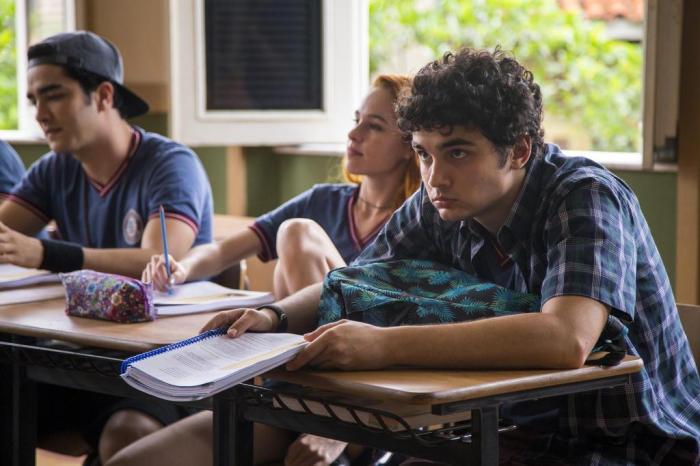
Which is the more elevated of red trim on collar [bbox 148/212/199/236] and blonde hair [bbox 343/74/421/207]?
blonde hair [bbox 343/74/421/207]

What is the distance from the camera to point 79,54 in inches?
120

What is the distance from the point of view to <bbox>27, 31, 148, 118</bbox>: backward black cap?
9.96ft

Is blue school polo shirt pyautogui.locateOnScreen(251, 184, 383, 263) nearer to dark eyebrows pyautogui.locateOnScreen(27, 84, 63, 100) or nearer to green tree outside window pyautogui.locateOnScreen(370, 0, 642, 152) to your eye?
dark eyebrows pyautogui.locateOnScreen(27, 84, 63, 100)

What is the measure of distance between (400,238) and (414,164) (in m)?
0.66

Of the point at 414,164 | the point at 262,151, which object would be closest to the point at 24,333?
the point at 414,164

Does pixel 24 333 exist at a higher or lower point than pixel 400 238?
lower

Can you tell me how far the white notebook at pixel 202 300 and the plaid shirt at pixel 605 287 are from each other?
A: 1.81 ft

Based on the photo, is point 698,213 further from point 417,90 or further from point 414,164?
point 417,90

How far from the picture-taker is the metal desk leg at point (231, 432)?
1799 mm

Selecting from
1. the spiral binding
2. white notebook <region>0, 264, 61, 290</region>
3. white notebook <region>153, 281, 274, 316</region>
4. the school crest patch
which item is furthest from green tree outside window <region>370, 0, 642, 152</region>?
the spiral binding

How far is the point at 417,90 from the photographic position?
73.2 inches

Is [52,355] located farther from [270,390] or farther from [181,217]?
[181,217]

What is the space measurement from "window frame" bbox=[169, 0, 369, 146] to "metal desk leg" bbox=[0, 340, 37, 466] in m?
2.13

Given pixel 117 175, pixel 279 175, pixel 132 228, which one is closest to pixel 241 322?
pixel 132 228
